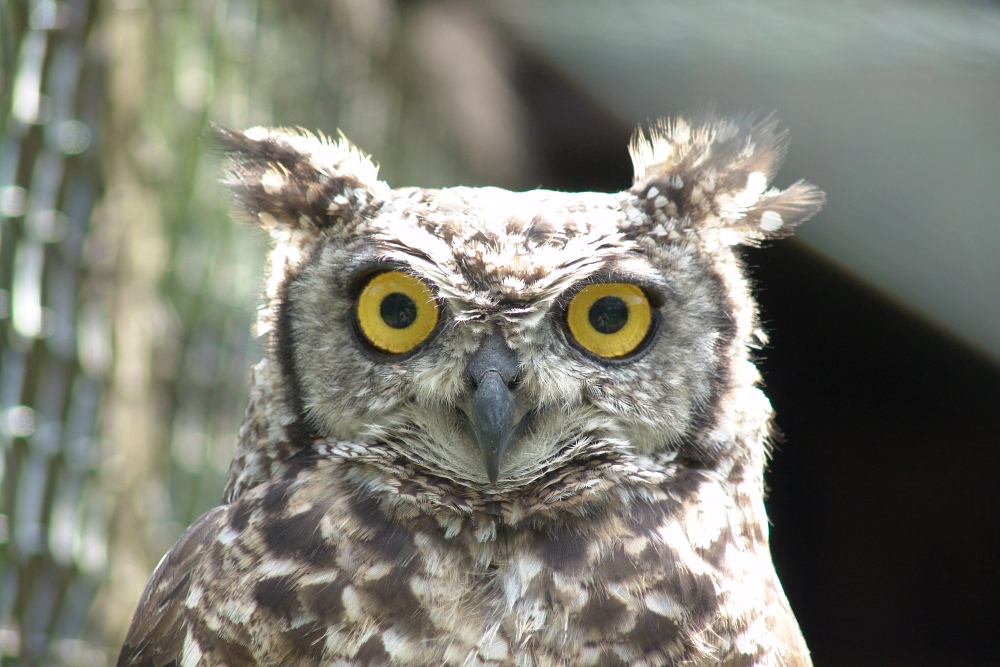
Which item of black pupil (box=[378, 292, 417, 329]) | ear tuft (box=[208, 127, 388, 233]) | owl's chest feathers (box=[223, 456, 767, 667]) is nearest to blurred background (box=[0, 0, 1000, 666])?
ear tuft (box=[208, 127, 388, 233])

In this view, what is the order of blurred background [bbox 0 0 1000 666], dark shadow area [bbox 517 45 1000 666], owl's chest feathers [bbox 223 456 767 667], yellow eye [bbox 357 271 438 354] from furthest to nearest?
1. dark shadow area [bbox 517 45 1000 666]
2. blurred background [bbox 0 0 1000 666]
3. yellow eye [bbox 357 271 438 354]
4. owl's chest feathers [bbox 223 456 767 667]

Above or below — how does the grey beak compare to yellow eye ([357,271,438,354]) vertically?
below

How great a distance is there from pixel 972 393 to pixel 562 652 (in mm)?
4554

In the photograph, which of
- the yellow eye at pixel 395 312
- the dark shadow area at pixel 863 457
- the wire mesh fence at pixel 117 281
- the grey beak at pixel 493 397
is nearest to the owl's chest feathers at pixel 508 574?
the grey beak at pixel 493 397

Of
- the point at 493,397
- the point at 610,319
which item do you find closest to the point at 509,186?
the point at 610,319

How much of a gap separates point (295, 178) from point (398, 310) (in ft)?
1.20

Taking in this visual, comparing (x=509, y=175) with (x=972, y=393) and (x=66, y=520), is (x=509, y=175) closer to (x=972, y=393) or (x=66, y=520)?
(x=972, y=393)

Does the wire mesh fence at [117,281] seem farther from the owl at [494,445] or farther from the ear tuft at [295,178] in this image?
the owl at [494,445]

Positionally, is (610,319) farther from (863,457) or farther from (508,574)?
(863,457)

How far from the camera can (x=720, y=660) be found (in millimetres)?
1309

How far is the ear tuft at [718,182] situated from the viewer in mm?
1539

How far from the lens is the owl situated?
131 cm

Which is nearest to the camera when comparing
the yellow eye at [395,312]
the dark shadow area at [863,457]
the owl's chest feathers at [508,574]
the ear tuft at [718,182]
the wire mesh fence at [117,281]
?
the owl's chest feathers at [508,574]

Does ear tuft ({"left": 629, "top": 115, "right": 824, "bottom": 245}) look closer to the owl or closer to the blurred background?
the owl
